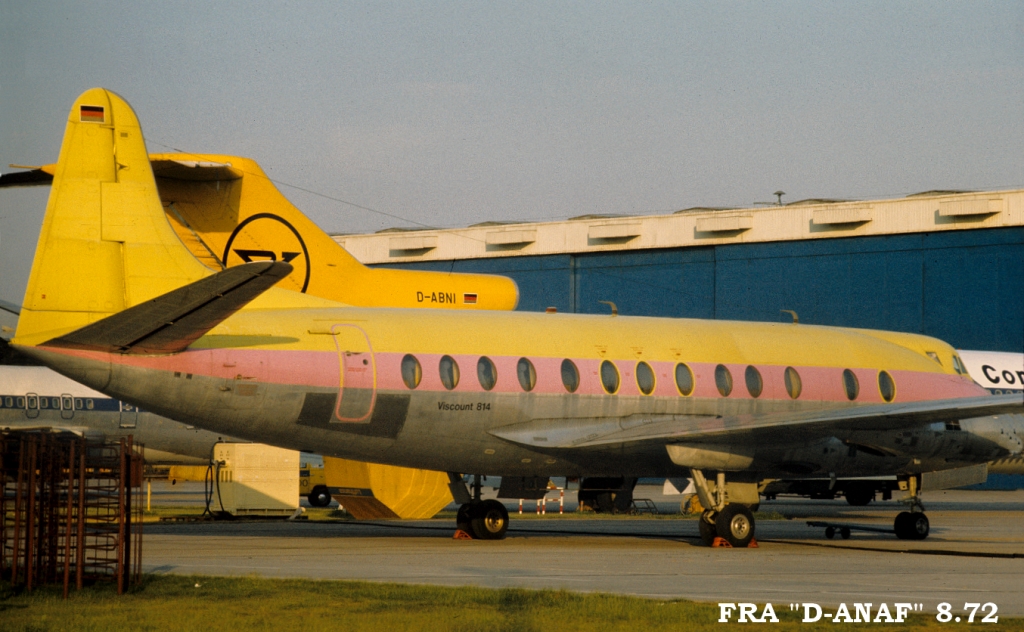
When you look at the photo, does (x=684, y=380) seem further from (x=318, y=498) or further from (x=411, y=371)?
(x=318, y=498)

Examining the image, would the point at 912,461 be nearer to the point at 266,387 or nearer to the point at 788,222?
the point at 266,387

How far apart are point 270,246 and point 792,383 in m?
11.5

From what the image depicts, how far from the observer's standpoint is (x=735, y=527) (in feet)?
79.0

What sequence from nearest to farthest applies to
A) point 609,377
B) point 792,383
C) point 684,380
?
1. point 609,377
2. point 684,380
3. point 792,383

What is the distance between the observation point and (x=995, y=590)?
16203 mm

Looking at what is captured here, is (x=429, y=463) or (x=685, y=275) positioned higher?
(x=685, y=275)

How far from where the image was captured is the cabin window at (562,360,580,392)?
963 inches

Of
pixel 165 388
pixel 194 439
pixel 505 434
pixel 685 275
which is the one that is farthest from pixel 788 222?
pixel 165 388

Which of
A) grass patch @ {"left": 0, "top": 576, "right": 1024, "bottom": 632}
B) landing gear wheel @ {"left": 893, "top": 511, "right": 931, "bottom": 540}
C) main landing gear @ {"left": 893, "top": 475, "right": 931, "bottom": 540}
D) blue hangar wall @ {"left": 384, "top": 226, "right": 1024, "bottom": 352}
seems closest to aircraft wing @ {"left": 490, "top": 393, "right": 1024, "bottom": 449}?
main landing gear @ {"left": 893, "top": 475, "right": 931, "bottom": 540}

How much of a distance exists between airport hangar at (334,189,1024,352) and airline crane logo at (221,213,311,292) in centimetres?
3715

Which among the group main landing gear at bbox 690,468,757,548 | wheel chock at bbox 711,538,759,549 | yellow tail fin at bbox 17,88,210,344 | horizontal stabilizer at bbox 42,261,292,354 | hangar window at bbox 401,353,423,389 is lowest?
wheel chock at bbox 711,538,759,549

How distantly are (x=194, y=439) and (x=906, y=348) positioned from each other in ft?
87.8

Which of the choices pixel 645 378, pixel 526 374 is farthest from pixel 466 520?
pixel 645 378

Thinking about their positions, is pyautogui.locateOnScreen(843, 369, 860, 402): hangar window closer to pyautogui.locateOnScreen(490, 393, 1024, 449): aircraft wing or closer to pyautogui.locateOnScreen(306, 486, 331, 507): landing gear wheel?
pyautogui.locateOnScreen(490, 393, 1024, 449): aircraft wing
